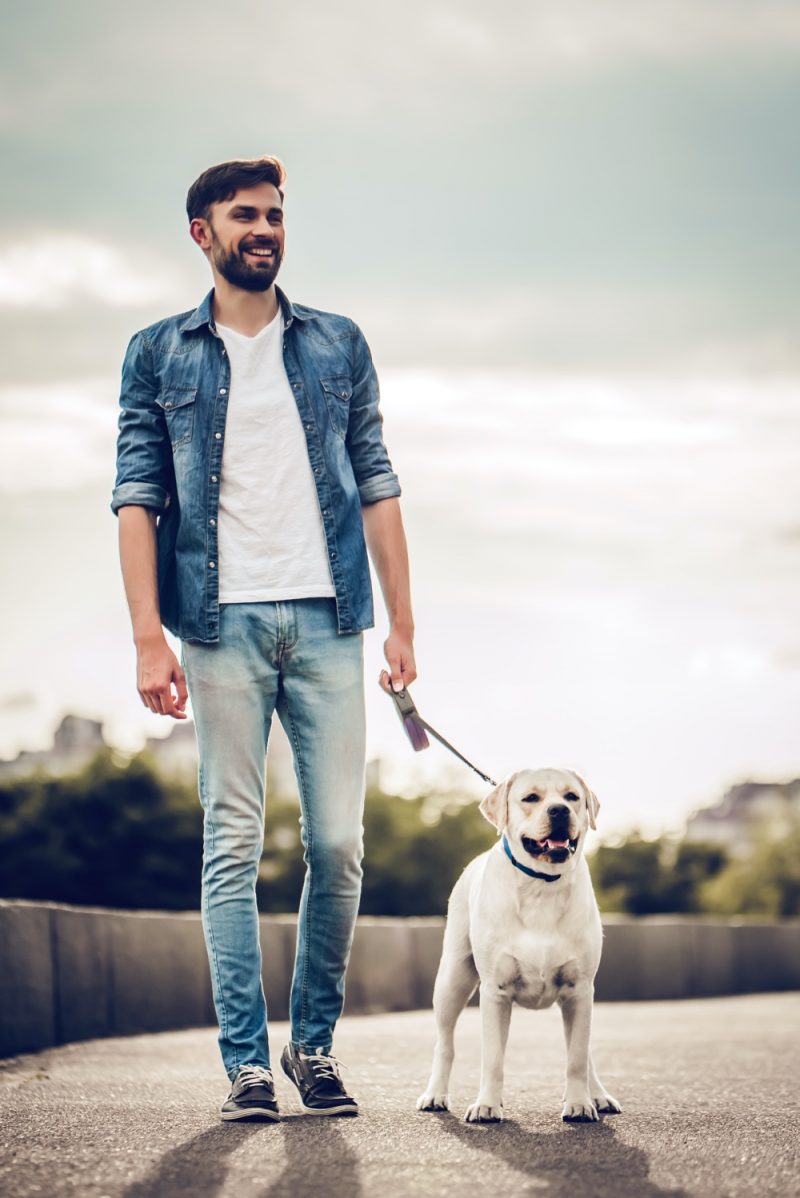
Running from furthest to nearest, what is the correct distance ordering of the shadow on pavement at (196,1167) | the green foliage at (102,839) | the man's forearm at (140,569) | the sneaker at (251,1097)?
the green foliage at (102,839), the man's forearm at (140,569), the sneaker at (251,1097), the shadow on pavement at (196,1167)

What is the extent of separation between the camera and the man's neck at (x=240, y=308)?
5.32 m

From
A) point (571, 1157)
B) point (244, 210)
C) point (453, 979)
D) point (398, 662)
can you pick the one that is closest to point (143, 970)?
point (453, 979)

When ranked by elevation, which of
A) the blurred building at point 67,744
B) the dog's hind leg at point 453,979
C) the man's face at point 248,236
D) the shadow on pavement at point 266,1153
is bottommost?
the shadow on pavement at point 266,1153

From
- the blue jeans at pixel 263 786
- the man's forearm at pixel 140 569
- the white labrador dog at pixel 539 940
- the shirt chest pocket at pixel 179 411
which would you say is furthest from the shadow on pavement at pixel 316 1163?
the shirt chest pocket at pixel 179 411

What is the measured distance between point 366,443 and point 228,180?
94 cm

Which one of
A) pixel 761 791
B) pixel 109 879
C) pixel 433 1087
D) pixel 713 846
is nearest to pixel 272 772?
pixel 713 846

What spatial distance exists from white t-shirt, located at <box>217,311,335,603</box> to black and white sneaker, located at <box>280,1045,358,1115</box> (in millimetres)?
1379

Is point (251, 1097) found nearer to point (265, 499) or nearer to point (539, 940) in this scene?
point (539, 940)

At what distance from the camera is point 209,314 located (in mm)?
5277

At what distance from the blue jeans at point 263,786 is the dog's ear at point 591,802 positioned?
69 centimetres

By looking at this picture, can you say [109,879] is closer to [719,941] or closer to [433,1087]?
[719,941]

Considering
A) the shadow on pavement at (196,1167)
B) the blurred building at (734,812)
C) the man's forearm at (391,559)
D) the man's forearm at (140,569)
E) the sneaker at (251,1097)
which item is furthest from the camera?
the blurred building at (734,812)

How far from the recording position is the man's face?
5172 mm

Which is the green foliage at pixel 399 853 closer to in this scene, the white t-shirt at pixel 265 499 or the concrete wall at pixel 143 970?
the concrete wall at pixel 143 970
